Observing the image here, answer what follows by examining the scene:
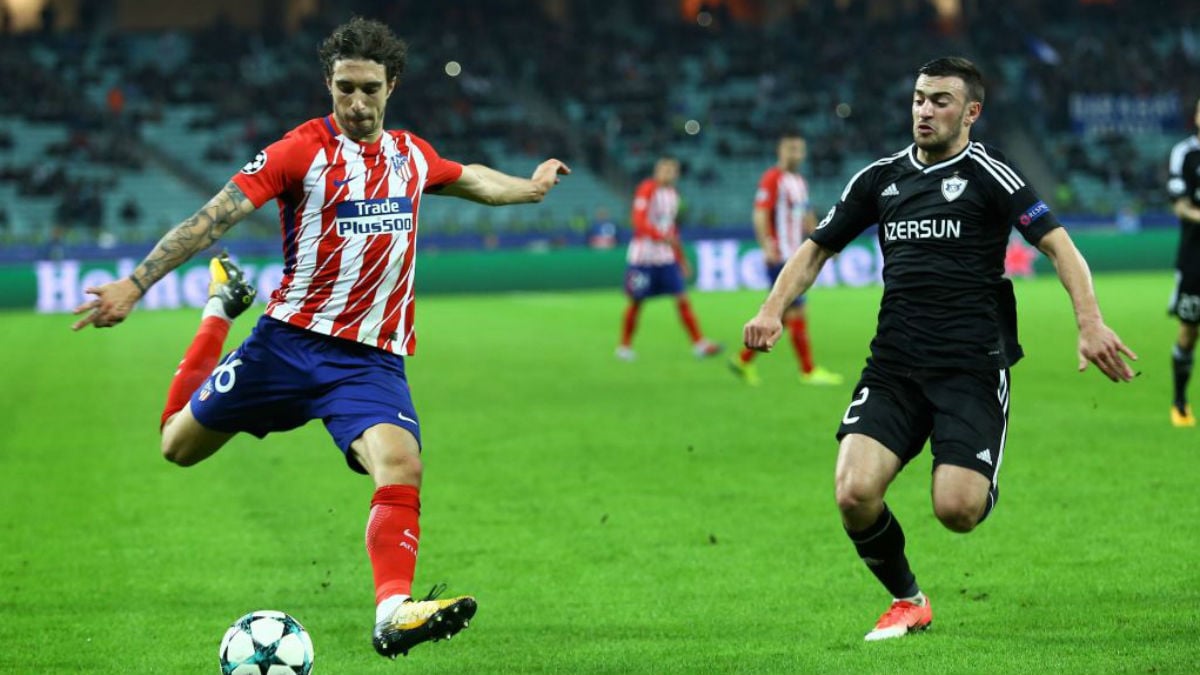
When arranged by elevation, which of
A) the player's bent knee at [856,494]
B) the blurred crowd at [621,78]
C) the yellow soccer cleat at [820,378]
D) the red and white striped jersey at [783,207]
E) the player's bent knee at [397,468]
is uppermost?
the blurred crowd at [621,78]

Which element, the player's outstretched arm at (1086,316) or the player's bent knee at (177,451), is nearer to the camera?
the player's outstretched arm at (1086,316)

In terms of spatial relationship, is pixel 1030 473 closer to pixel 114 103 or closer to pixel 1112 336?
pixel 1112 336

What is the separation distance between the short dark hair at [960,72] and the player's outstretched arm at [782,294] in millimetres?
818

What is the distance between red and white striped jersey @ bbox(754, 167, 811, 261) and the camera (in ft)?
53.8

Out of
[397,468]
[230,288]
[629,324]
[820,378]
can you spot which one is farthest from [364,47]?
[629,324]

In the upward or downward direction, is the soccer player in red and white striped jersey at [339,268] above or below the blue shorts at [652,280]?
above

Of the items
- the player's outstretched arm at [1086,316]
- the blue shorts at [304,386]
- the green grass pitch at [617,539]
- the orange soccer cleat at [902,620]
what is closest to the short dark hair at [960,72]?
the player's outstretched arm at [1086,316]

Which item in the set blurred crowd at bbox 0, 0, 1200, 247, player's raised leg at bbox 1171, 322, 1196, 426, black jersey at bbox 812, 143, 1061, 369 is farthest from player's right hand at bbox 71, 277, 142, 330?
blurred crowd at bbox 0, 0, 1200, 247

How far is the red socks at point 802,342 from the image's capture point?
51.5ft

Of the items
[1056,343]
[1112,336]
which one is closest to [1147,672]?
[1112,336]

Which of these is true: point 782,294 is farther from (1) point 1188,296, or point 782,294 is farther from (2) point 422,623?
(1) point 1188,296

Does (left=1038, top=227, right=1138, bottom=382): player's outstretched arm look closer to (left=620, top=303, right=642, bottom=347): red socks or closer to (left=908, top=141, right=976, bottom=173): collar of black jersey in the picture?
(left=908, top=141, right=976, bottom=173): collar of black jersey

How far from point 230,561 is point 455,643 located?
2.18 metres

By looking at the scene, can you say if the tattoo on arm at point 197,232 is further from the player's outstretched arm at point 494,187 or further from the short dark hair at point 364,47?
the player's outstretched arm at point 494,187
